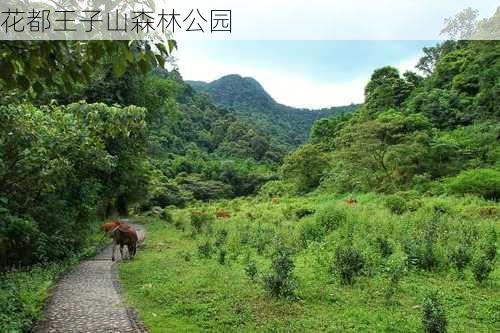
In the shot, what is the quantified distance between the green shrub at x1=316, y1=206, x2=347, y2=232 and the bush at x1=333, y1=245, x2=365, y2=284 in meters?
7.35

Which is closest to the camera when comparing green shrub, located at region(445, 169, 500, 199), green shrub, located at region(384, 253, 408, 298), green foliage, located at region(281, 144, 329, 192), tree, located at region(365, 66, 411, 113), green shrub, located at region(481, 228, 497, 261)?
green shrub, located at region(384, 253, 408, 298)

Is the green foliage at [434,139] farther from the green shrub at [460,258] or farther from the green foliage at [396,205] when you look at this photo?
the green shrub at [460,258]

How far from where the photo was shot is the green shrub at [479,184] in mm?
25031

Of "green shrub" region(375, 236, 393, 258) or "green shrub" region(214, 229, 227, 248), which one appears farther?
"green shrub" region(214, 229, 227, 248)

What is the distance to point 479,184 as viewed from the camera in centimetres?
2544

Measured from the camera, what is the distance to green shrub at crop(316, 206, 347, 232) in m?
18.7

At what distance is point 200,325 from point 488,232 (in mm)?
11603

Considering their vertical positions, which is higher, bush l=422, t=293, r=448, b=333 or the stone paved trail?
bush l=422, t=293, r=448, b=333

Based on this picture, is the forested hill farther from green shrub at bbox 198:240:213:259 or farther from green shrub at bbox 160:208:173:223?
green shrub at bbox 198:240:213:259

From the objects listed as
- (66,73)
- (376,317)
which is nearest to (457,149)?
(376,317)

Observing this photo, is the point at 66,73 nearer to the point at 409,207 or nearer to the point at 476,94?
the point at 409,207

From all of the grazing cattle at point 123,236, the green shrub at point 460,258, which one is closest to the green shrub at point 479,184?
the green shrub at point 460,258

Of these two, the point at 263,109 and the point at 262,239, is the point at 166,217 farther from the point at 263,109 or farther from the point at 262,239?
the point at 263,109

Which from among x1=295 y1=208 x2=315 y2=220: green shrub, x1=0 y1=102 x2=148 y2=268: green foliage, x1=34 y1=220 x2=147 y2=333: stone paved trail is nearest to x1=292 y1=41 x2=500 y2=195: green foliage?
x1=295 y1=208 x2=315 y2=220: green shrub
